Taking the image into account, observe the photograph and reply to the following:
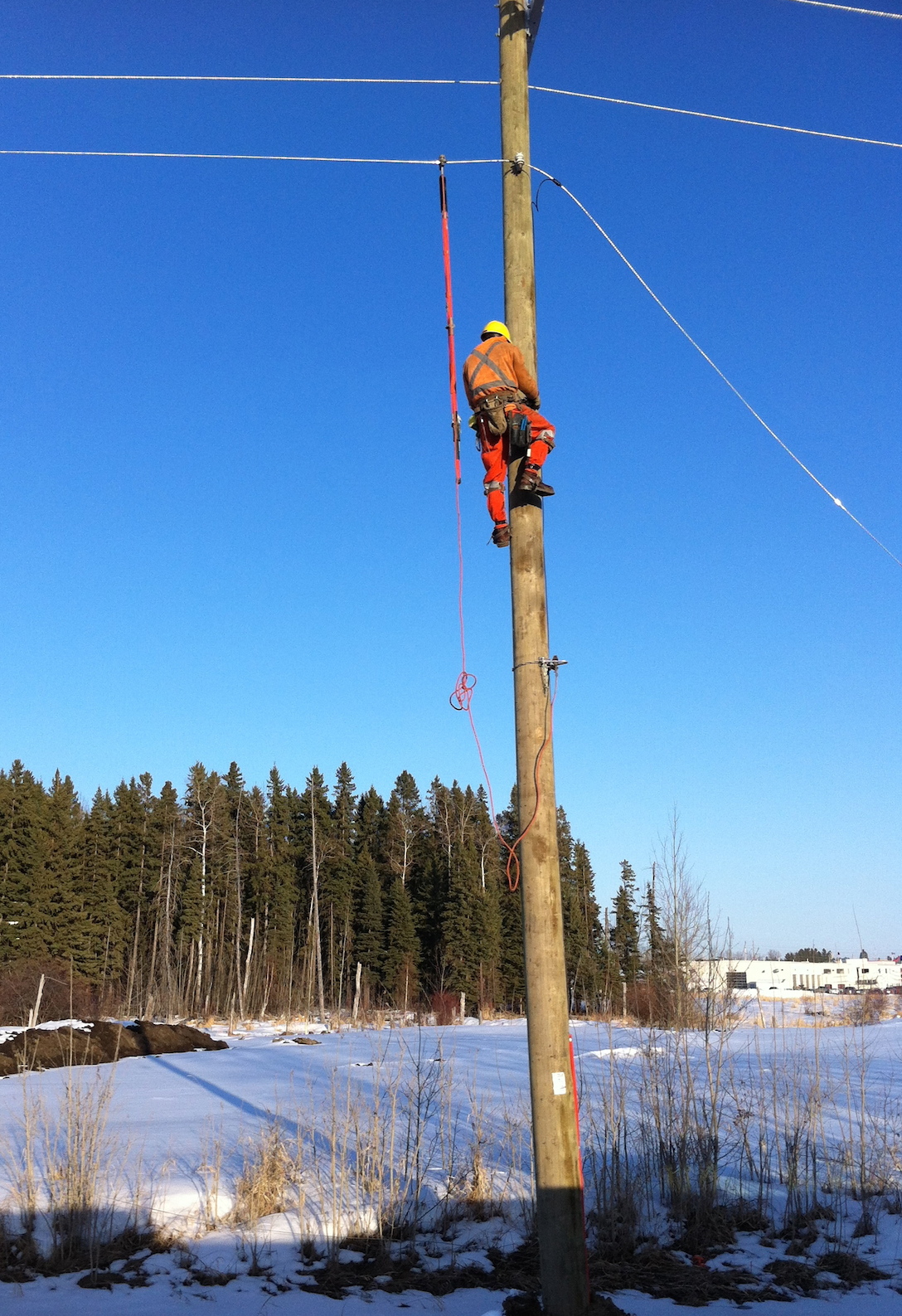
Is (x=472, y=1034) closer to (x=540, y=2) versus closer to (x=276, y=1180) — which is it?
(x=276, y=1180)

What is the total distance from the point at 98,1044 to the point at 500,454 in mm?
16880

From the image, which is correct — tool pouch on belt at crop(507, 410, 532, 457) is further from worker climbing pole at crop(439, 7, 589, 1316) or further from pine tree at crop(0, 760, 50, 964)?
pine tree at crop(0, 760, 50, 964)

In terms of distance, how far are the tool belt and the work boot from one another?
24 centimetres

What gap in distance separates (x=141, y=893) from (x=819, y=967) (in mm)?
84176

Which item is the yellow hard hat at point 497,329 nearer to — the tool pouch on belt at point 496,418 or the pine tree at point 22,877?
the tool pouch on belt at point 496,418

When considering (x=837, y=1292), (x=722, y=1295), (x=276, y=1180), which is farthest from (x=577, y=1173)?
(x=276, y=1180)

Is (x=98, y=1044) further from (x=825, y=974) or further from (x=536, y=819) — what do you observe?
(x=825, y=974)

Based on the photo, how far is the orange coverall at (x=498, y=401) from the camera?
4887 millimetres

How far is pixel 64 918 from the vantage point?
43.4 metres

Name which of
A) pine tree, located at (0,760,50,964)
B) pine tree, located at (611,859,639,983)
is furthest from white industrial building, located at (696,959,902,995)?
pine tree, located at (0,760,50,964)

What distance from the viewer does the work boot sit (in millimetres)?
4785

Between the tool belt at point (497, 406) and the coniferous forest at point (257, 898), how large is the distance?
1388 inches

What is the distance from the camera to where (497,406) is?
4871mm

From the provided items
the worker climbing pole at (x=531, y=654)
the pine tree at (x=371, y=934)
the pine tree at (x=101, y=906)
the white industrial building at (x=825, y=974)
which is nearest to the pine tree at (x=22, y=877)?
the pine tree at (x=101, y=906)
